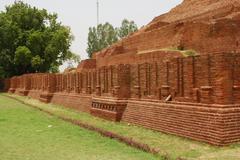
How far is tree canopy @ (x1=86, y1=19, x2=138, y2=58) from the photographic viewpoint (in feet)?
229

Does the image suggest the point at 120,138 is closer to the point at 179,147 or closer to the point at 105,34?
the point at 179,147

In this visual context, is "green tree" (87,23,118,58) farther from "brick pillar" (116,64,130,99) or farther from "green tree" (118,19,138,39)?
"brick pillar" (116,64,130,99)

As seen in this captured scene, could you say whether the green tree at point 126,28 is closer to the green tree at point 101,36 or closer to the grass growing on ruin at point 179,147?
the green tree at point 101,36

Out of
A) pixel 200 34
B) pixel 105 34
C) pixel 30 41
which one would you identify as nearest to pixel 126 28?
pixel 105 34

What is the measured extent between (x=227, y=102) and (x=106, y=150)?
278 centimetres

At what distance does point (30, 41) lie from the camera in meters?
42.5

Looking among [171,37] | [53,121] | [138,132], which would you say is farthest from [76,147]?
[171,37]

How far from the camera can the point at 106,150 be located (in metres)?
9.34

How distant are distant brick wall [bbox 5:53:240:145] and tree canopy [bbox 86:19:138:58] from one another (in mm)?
52819

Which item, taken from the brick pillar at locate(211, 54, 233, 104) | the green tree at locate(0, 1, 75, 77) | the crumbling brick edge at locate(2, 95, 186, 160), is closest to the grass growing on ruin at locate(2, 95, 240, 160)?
the crumbling brick edge at locate(2, 95, 186, 160)

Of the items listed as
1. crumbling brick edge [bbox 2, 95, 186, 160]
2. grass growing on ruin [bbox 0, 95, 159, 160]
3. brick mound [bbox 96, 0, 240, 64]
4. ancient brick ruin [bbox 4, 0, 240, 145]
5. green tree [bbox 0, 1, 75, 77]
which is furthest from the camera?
green tree [bbox 0, 1, 75, 77]

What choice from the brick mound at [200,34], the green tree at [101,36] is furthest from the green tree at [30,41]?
the green tree at [101,36]

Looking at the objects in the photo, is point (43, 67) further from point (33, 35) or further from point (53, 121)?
point (53, 121)

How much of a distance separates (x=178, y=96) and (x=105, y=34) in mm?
60634
